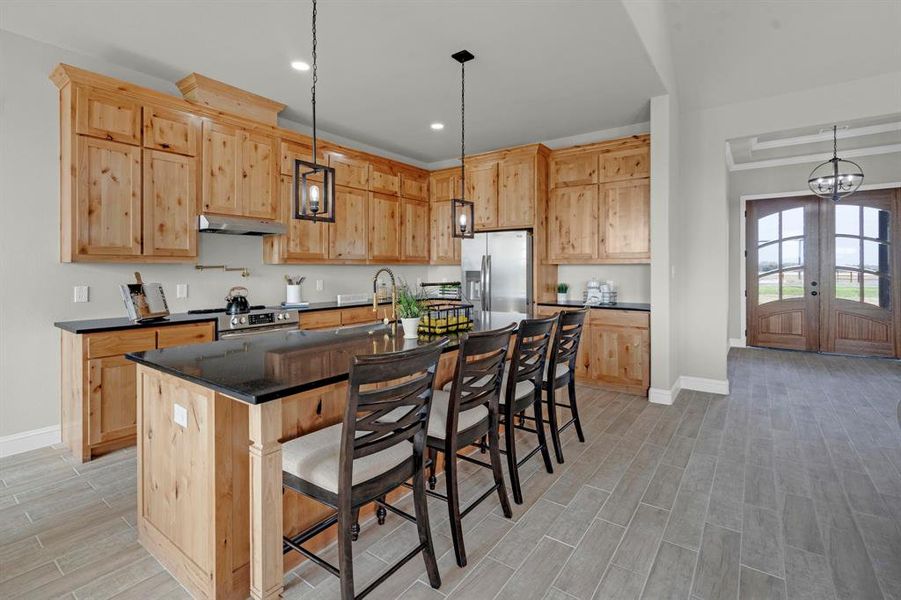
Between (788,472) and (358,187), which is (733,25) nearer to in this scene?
(788,472)

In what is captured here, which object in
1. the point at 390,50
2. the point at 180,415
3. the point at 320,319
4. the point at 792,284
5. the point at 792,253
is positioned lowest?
the point at 180,415

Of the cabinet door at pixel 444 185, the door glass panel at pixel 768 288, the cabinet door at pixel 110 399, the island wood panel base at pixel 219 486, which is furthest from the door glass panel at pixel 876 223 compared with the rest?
the cabinet door at pixel 110 399

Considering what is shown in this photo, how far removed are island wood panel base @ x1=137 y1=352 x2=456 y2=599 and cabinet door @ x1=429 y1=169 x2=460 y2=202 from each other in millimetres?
4592

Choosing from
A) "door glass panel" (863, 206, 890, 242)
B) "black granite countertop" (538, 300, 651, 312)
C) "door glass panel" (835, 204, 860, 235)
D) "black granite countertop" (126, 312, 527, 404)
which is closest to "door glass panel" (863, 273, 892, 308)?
"door glass panel" (863, 206, 890, 242)

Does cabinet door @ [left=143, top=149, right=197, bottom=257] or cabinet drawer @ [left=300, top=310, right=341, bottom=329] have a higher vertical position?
cabinet door @ [left=143, top=149, right=197, bottom=257]

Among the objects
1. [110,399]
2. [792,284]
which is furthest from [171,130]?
[792,284]

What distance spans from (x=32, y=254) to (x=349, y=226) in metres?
2.75

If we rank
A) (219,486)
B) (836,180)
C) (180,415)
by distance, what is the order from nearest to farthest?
1. (219,486)
2. (180,415)
3. (836,180)

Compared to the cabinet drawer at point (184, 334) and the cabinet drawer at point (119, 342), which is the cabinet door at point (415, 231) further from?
the cabinet drawer at point (119, 342)

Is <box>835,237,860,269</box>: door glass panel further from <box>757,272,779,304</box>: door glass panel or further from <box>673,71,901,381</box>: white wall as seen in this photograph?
<box>673,71,901,381</box>: white wall

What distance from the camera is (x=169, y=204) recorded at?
3.63m

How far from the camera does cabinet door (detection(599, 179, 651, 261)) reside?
477cm

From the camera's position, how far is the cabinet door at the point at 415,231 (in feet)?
19.8

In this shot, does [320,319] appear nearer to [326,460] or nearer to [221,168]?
[221,168]
